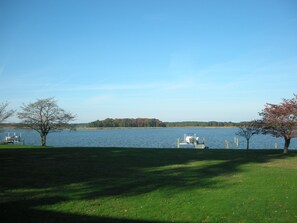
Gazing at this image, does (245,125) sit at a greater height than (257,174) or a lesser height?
greater

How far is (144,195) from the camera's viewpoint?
11.0m

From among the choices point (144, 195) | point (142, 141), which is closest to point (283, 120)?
point (144, 195)

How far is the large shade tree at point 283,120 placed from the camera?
2748cm

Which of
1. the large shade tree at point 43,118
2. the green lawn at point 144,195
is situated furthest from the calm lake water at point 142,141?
the green lawn at point 144,195

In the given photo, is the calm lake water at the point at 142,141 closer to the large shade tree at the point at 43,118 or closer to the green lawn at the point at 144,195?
the large shade tree at the point at 43,118

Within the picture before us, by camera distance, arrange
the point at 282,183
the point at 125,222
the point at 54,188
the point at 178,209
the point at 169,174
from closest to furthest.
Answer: the point at 125,222
the point at 178,209
the point at 54,188
the point at 282,183
the point at 169,174

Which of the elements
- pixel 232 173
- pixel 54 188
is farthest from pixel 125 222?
pixel 232 173

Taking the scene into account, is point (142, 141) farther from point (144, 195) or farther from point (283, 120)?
point (144, 195)

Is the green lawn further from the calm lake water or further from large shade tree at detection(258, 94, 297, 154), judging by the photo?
the calm lake water

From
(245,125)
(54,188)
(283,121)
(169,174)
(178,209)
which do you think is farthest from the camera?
(245,125)

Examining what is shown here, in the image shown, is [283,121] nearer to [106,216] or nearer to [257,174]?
[257,174]

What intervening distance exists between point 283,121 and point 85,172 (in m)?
18.5

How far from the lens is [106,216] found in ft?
28.2

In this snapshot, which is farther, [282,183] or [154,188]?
[282,183]
